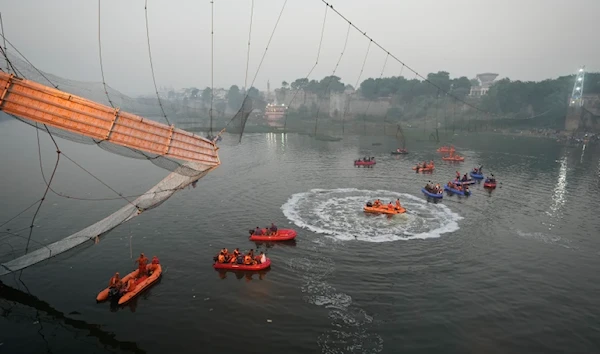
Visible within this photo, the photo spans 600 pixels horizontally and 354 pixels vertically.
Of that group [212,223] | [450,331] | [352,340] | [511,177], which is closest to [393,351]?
[352,340]

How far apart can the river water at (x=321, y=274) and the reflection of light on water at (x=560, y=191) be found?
0.45 meters

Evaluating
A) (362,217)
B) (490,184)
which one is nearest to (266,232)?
(362,217)

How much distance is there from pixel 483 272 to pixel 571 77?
15104 centimetres

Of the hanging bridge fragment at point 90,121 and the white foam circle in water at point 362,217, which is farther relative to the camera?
the white foam circle in water at point 362,217

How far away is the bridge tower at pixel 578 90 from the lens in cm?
12375

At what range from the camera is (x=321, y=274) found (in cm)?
2391

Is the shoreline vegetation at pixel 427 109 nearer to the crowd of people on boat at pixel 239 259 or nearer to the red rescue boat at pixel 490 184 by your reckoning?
the red rescue boat at pixel 490 184

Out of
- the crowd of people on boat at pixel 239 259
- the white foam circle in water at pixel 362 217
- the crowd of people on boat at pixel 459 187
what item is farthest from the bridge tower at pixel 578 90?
the crowd of people on boat at pixel 239 259

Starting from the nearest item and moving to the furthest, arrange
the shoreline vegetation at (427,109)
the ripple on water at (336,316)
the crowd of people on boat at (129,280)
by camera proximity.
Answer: the ripple on water at (336,316), the crowd of people on boat at (129,280), the shoreline vegetation at (427,109)

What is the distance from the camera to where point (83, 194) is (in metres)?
42.5

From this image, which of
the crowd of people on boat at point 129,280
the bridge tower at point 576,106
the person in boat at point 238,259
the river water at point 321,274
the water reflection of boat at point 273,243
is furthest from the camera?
the bridge tower at point 576,106

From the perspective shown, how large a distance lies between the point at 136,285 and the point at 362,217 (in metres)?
21.8

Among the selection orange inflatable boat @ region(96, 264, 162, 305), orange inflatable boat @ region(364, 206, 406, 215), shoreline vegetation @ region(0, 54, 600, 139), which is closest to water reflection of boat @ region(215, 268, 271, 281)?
orange inflatable boat @ region(96, 264, 162, 305)

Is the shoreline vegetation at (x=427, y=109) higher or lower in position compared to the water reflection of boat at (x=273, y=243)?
higher
